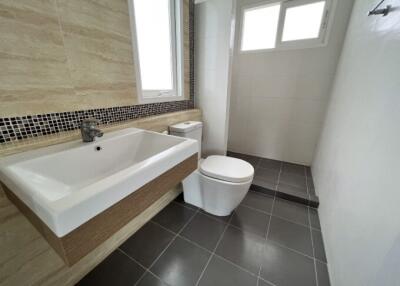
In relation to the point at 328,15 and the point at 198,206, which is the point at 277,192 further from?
the point at 328,15

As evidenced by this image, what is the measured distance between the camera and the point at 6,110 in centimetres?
67

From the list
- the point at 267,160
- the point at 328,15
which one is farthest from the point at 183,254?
the point at 328,15

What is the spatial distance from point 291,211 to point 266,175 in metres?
0.50

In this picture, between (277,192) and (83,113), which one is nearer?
(83,113)

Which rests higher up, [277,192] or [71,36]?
[71,36]

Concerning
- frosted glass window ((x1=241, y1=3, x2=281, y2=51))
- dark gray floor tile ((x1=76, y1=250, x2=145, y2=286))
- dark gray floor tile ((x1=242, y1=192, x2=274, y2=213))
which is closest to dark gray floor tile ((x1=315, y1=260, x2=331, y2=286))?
dark gray floor tile ((x1=242, y1=192, x2=274, y2=213))

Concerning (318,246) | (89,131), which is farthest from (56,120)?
(318,246)

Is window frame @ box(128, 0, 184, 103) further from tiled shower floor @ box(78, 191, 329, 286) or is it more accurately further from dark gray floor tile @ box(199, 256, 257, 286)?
dark gray floor tile @ box(199, 256, 257, 286)

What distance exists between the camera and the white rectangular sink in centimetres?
41

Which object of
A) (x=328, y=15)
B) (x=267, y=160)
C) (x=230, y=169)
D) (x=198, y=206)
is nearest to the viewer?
(x=230, y=169)

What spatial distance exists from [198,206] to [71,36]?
1.46m

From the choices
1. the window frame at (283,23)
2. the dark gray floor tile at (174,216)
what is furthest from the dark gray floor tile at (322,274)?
the window frame at (283,23)

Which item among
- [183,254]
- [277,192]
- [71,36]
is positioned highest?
[71,36]

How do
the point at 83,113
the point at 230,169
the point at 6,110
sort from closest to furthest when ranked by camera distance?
the point at 6,110, the point at 83,113, the point at 230,169
